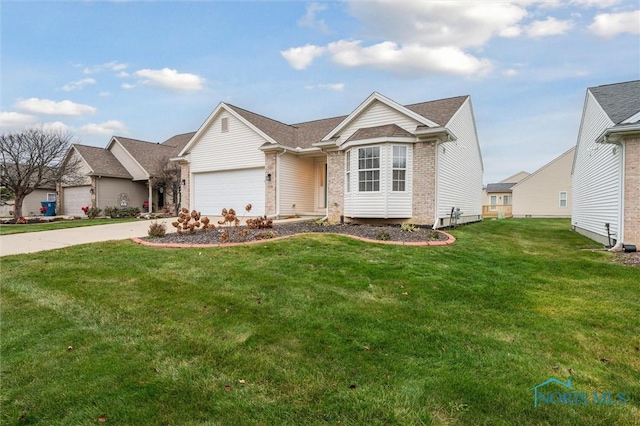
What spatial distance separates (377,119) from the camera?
12891 millimetres

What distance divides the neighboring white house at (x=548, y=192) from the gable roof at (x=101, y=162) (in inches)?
1284

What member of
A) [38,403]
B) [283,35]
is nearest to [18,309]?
[38,403]

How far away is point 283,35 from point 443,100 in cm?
742

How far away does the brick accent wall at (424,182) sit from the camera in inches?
455

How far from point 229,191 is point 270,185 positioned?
2.81 m

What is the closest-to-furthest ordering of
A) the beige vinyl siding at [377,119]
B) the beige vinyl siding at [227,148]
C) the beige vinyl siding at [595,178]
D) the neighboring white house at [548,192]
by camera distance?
the beige vinyl siding at [595,178] → the beige vinyl siding at [377,119] → the beige vinyl siding at [227,148] → the neighboring white house at [548,192]

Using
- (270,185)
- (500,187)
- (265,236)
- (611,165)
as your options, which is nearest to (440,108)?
(611,165)

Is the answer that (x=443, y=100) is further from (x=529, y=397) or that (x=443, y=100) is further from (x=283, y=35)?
(x=529, y=397)

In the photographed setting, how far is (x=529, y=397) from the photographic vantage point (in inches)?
98.9

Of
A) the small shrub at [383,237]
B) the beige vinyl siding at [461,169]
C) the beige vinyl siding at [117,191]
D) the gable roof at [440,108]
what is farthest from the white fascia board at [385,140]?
the beige vinyl siding at [117,191]

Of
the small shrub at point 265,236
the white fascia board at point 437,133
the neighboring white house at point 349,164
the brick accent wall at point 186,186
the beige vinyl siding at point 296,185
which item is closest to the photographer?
the small shrub at point 265,236

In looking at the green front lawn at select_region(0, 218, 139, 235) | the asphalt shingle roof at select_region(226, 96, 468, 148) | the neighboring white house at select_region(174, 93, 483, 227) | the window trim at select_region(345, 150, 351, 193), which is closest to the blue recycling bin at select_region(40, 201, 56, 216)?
the green front lawn at select_region(0, 218, 139, 235)

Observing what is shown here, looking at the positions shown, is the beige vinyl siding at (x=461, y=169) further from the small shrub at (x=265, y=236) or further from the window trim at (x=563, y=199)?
the window trim at (x=563, y=199)

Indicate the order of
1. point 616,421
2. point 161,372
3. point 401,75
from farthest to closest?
point 401,75
point 161,372
point 616,421
